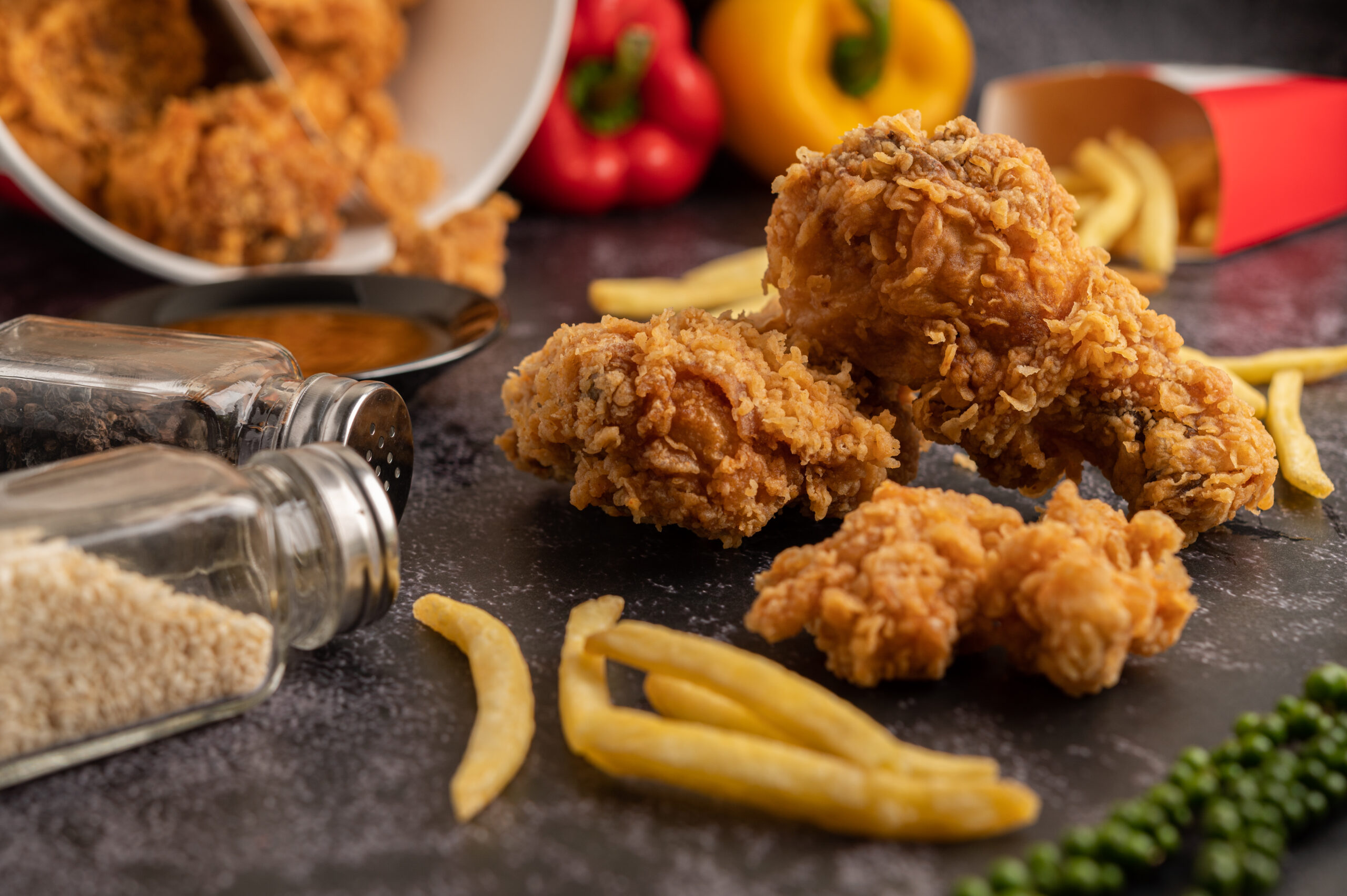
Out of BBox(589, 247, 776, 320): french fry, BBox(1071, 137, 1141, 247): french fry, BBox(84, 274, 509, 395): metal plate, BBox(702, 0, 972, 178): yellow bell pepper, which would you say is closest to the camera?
BBox(84, 274, 509, 395): metal plate

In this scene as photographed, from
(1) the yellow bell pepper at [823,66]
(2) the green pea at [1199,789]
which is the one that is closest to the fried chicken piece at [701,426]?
(2) the green pea at [1199,789]

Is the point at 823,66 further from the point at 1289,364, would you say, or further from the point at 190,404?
the point at 190,404

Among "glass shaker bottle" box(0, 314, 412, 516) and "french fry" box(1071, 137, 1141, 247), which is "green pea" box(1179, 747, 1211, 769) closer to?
"glass shaker bottle" box(0, 314, 412, 516)

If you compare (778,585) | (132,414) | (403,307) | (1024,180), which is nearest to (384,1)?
(403,307)

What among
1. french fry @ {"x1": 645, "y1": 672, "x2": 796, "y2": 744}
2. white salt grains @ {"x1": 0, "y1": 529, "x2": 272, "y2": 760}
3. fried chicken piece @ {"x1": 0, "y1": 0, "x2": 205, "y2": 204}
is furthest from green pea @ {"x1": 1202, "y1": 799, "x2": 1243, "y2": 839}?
fried chicken piece @ {"x1": 0, "y1": 0, "x2": 205, "y2": 204}

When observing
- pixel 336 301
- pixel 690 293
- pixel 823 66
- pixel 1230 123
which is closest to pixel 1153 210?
pixel 1230 123

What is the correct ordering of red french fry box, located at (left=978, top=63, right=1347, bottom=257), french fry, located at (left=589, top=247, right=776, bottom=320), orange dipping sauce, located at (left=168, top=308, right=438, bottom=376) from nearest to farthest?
orange dipping sauce, located at (left=168, top=308, right=438, bottom=376) < french fry, located at (left=589, top=247, right=776, bottom=320) < red french fry box, located at (left=978, top=63, right=1347, bottom=257)
